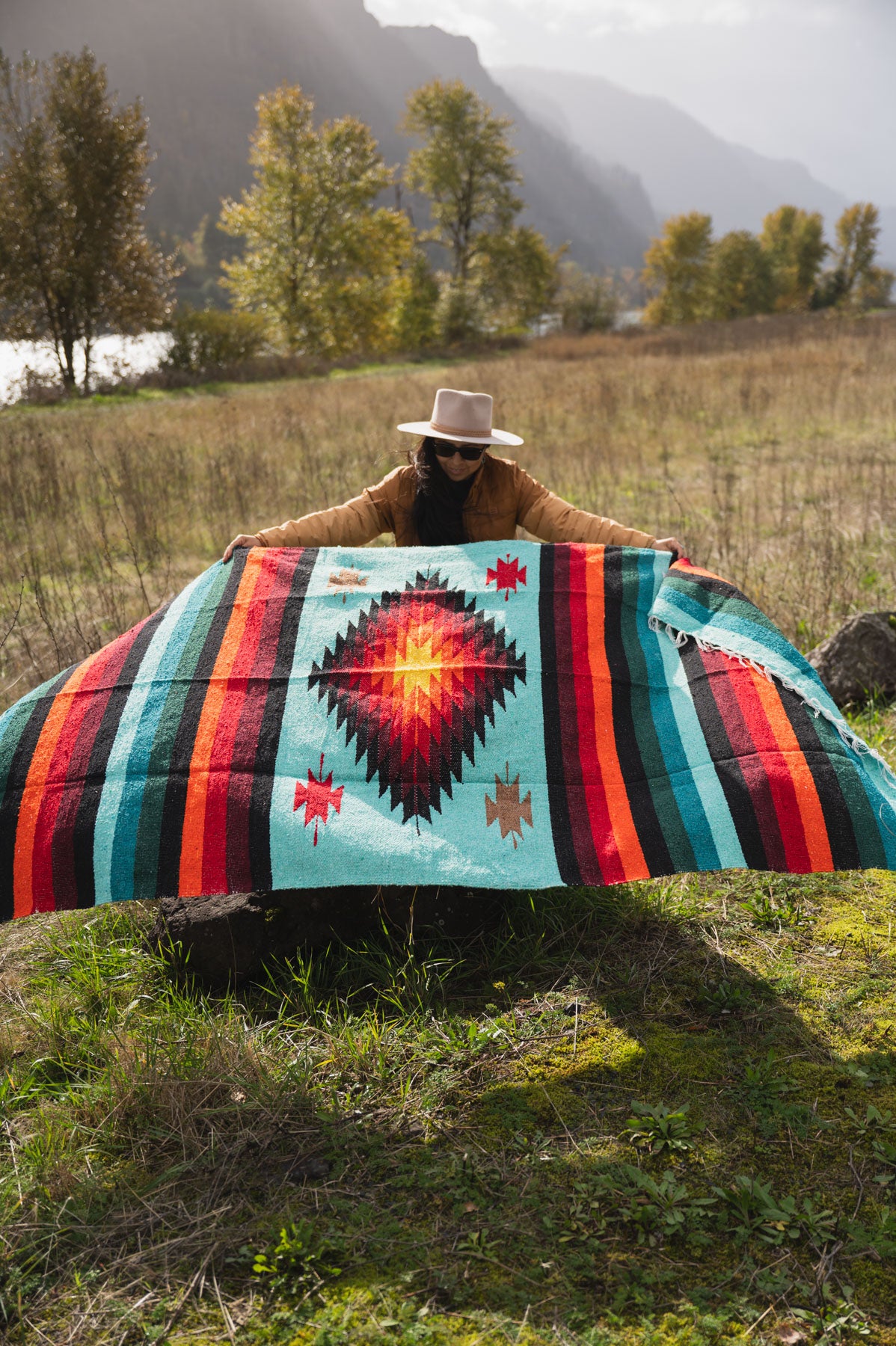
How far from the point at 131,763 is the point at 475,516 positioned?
179 centimetres

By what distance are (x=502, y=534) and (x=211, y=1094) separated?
8.14 feet

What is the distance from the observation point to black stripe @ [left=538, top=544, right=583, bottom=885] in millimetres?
2574

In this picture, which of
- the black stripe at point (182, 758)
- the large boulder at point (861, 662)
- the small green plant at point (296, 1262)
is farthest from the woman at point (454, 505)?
the small green plant at point (296, 1262)

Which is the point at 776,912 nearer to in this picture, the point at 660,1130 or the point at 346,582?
the point at 660,1130

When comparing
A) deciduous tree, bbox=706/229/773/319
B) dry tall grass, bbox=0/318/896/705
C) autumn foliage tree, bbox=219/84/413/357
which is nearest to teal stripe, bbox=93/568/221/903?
dry tall grass, bbox=0/318/896/705

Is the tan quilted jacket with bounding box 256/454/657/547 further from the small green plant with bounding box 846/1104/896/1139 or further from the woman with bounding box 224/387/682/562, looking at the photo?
the small green plant with bounding box 846/1104/896/1139

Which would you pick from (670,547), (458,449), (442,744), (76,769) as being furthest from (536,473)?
(76,769)

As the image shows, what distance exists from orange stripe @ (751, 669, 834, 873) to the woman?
0.94m

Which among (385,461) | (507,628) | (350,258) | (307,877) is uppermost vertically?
(350,258)

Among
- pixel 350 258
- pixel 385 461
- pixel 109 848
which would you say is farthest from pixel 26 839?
pixel 350 258

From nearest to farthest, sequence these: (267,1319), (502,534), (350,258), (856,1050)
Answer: (267,1319), (856,1050), (502,534), (350,258)

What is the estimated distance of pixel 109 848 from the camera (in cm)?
263

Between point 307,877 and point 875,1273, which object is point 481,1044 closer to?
point 307,877

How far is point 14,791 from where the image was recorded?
272 cm
